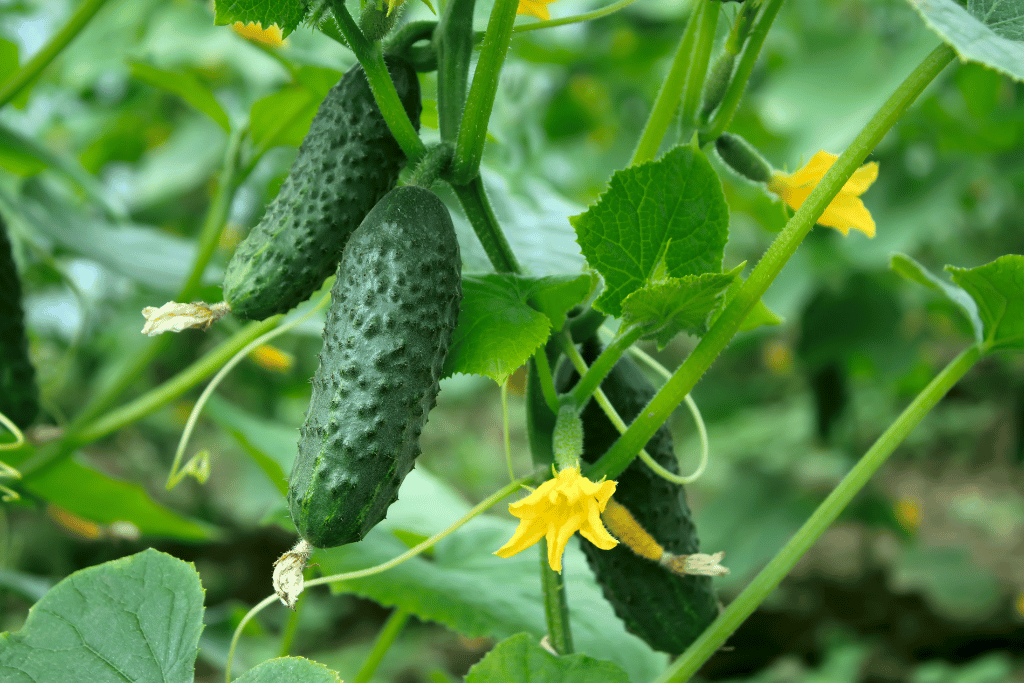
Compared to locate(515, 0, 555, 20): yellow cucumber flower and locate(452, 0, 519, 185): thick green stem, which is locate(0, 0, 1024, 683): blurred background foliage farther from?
locate(452, 0, 519, 185): thick green stem

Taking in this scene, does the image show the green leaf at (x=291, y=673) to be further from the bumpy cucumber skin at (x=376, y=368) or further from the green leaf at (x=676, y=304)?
the green leaf at (x=676, y=304)

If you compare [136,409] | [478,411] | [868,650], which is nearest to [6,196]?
[136,409]

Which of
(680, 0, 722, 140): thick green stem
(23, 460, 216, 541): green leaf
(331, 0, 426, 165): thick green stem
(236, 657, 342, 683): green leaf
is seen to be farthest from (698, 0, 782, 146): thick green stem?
(23, 460, 216, 541): green leaf

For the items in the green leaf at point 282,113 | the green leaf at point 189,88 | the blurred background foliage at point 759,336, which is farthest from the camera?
the blurred background foliage at point 759,336

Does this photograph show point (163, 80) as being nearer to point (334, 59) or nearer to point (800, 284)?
point (334, 59)

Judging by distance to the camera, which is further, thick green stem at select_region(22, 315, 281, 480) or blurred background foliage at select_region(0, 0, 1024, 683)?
blurred background foliage at select_region(0, 0, 1024, 683)

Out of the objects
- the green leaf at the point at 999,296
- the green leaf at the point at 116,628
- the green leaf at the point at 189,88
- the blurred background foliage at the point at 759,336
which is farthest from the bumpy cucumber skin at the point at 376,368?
the blurred background foliage at the point at 759,336

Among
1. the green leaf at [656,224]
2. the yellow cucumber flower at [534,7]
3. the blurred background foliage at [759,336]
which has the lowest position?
the blurred background foliage at [759,336]

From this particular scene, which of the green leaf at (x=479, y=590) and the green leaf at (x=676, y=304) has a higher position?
the green leaf at (x=676, y=304)
